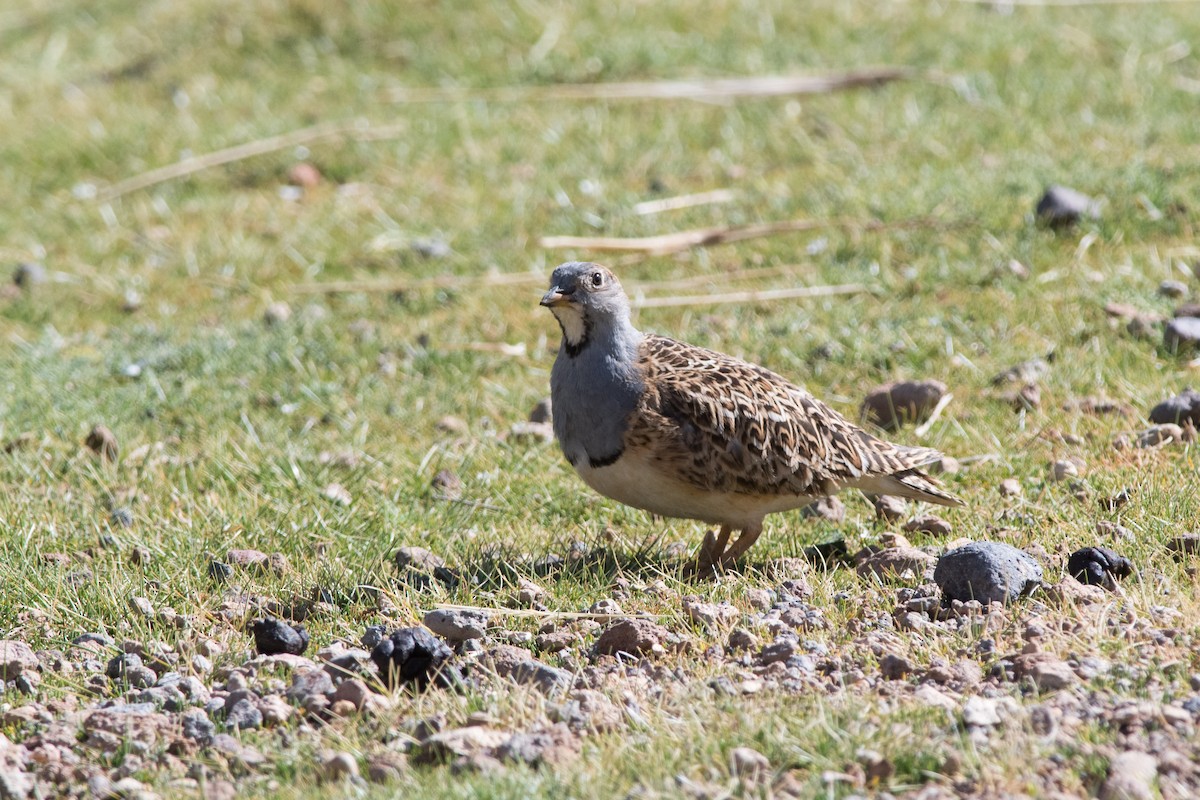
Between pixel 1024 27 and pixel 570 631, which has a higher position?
pixel 1024 27

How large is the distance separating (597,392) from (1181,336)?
326 cm

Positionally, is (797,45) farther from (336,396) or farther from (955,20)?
(336,396)

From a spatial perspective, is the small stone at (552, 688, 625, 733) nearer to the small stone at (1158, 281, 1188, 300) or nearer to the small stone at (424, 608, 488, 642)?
the small stone at (424, 608, 488, 642)

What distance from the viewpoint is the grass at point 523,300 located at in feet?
16.8

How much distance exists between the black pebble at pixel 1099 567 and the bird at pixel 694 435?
893 mm

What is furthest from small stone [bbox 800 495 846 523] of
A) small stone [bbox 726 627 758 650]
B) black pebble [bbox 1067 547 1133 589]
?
small stone [bbox 726 627 758 650]

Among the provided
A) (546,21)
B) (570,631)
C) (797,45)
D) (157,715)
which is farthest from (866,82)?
(157,715)

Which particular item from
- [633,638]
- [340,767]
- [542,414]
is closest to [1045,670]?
[633,638]

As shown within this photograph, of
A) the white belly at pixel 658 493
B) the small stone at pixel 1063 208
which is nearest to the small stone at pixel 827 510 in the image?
the white belly at pixel 658 493

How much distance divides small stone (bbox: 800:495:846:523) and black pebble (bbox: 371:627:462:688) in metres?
2.13

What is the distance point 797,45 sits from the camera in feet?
40.4

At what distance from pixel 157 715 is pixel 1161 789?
2856mm

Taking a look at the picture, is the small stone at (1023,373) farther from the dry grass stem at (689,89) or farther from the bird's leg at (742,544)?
the dry grass stem at (689,89)

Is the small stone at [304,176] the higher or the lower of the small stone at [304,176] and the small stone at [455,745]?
the higher
